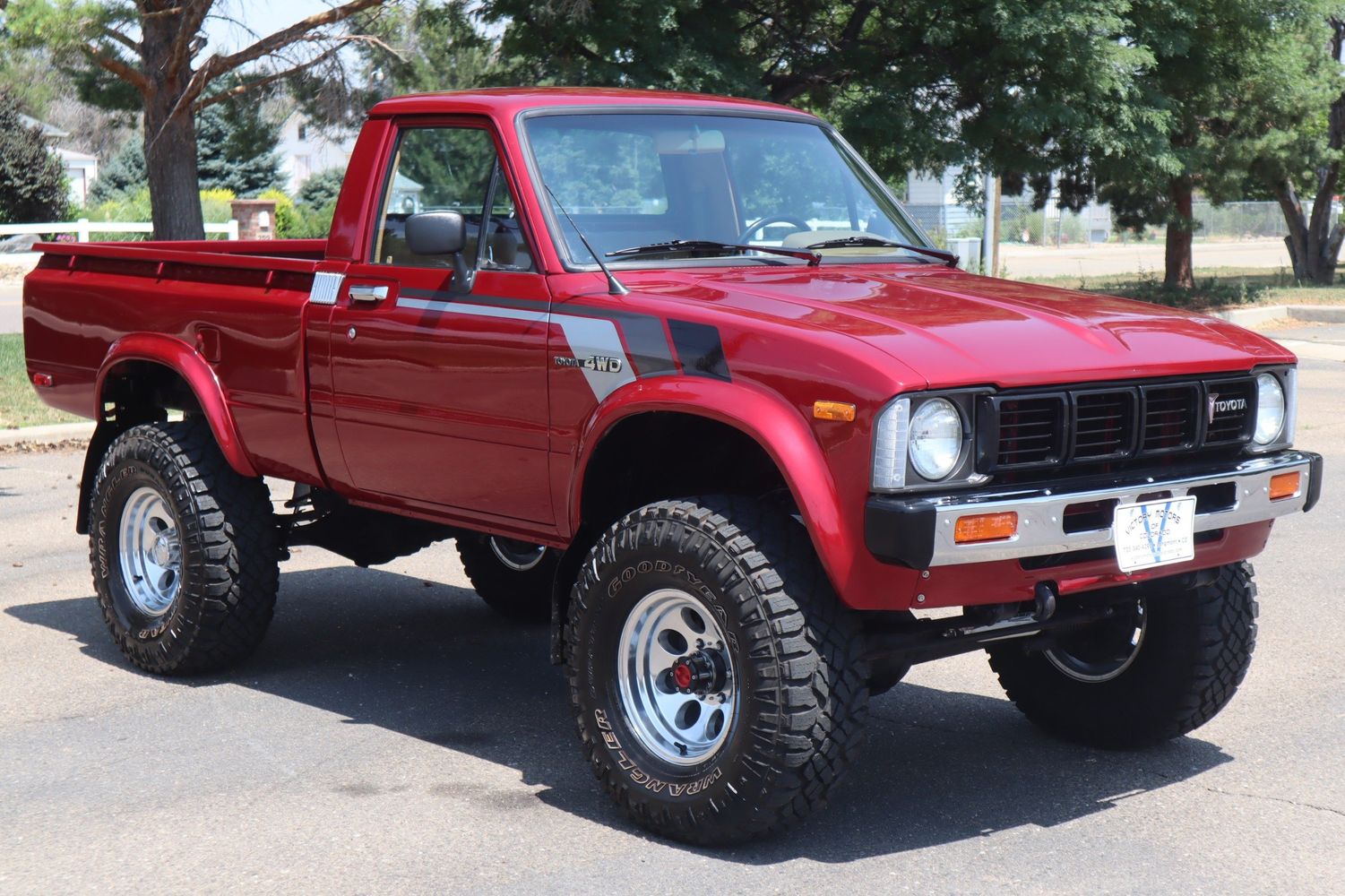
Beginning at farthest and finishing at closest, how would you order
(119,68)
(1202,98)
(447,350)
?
(1202,98), (119,68), (447,350)

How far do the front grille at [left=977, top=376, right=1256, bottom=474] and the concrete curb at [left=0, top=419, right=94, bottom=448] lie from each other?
9.30 meters

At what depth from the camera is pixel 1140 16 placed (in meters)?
20.2

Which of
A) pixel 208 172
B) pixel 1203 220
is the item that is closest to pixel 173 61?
pixel 208 172

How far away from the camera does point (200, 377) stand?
6.02 m

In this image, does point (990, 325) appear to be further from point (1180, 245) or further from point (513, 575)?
point (1180, 245)

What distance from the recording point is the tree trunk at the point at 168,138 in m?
15.5

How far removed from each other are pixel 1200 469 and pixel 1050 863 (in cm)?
116

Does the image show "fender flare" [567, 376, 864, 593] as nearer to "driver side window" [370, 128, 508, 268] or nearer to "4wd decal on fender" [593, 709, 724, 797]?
"4wd decal on fender" [593, 709, 724, 797]

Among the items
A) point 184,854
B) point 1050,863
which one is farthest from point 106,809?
point 1050,863

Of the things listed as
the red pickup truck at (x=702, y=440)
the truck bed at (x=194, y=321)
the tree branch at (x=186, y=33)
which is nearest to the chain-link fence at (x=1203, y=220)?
the tree branch at (x=186, y=33)

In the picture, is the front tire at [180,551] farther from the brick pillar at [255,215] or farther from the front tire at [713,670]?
the brick pillar at [255,215]

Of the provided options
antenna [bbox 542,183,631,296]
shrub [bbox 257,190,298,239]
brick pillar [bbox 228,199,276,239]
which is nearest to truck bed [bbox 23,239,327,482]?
antenna [bbox 542,183,631,296]

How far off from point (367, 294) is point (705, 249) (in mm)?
1137

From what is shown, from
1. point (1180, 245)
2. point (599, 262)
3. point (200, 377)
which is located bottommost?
point (200, 377)
